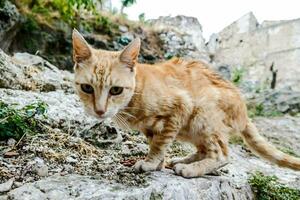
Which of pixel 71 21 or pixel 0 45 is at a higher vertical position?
pixel 71 21

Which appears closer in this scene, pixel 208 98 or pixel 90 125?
pixel 208 98

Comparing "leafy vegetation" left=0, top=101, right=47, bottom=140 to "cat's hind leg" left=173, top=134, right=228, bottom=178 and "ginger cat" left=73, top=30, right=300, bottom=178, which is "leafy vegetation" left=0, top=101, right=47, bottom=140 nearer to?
"ginger cat" left=73, top=30, right=300, bottom=178

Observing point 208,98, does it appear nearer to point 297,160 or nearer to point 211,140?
point 211,140

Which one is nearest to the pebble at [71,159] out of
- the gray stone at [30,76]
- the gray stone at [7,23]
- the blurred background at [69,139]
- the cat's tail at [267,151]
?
the blurred background at [69,139]

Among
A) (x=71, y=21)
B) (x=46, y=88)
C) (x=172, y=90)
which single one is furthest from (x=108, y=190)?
(x=71, y=21)

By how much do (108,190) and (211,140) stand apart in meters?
0.95

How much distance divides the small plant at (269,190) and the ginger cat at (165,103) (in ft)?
0.82

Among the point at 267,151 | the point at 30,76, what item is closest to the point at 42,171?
the point at 267,151

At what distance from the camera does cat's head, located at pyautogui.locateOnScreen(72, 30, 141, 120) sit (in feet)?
9.42

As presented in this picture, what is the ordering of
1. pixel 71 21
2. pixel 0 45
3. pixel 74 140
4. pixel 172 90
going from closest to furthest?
pixel 172 90, pixel 74 140, pixel 0 45, pixel 71 21

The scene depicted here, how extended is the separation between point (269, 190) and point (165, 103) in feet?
4.15

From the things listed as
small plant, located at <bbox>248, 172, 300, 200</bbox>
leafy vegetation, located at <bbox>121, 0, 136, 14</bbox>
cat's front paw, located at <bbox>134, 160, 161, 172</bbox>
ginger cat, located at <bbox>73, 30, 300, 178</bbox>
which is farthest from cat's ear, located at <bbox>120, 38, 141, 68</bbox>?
leafy vegetation, located at <bbox>121, 0, 136, 14</bbox>

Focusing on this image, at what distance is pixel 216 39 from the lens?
2191 cm

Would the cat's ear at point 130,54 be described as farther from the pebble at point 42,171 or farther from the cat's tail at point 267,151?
the cat's tail at point 267,151
